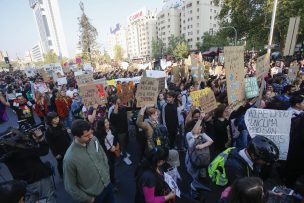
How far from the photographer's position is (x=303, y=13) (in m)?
16.7

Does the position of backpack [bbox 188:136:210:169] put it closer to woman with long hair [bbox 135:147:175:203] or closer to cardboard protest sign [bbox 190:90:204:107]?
woman with long hair [bbox 135:147:175:203]

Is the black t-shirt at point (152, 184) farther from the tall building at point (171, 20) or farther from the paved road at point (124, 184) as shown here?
the tall building at point (171, 20)

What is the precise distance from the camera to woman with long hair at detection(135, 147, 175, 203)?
7.56ft

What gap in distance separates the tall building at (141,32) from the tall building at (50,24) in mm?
46526

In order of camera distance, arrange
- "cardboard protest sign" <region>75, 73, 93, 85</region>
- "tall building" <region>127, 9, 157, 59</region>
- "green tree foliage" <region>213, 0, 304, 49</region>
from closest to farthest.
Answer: "cardboard protest sign" <region>75, 73, 93, 85</region> → "green tree foliage" <region>213, 0, 304, 49</region> → "tall building" <region>127, 9, 157, 59</region>

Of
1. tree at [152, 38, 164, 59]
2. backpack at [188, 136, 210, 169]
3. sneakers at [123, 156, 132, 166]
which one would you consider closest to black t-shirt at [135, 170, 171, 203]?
backpack at [188, 136, 210, 169]

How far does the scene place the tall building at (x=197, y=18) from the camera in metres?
74.2

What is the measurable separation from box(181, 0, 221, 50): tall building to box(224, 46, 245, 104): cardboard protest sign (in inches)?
2891

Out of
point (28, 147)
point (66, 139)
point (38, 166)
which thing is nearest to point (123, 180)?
point (66, 139)

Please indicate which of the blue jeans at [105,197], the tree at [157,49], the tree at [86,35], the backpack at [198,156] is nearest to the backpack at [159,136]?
the backpack at [198,156]

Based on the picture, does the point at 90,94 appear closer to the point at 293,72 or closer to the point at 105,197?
the point at 105,197

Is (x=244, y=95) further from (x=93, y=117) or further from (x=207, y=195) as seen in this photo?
(x=93, y=117)

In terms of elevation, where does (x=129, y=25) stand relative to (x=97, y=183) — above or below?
above

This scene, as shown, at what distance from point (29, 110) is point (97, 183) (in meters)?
6.53
